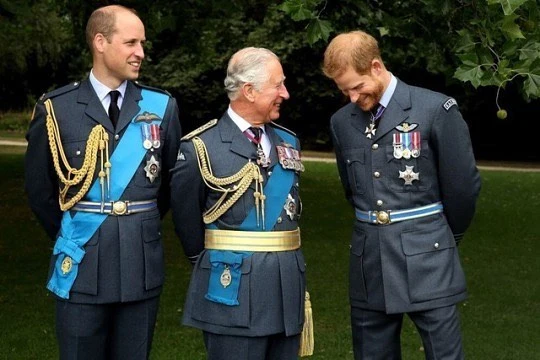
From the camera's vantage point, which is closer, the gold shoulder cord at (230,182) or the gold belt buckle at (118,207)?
the gold shoulder cord at (230,182)

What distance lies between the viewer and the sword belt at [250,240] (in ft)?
13.5

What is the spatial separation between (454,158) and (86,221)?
5.22 feet

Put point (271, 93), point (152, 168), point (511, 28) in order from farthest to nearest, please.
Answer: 1. point (511, 28)
2. point (152, 168)
3. point (271, 93)

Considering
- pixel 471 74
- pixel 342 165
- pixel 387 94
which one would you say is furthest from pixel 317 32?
pixel 387 94

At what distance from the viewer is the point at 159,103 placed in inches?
178

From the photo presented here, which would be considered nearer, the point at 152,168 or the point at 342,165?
the point at 152,168

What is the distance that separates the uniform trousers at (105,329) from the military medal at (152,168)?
1.75ft

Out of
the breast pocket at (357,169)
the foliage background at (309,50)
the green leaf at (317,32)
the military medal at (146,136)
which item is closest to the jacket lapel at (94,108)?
the military medal at (146,136)

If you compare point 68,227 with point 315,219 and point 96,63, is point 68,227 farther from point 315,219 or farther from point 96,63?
point 315,219

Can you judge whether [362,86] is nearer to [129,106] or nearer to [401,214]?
[401,214]

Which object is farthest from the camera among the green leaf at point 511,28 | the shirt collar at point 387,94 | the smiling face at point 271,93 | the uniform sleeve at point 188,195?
the green leaf at point 511,28

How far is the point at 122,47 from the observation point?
4.22 metres

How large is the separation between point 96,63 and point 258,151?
0.80 m

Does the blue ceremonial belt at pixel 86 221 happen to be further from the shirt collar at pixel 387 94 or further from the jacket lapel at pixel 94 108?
the shirt collar at pixel 387 94
